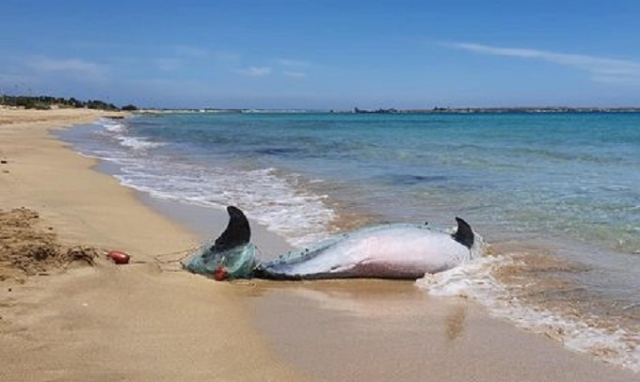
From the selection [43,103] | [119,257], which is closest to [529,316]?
[119,257]

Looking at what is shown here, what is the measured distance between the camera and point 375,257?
274 inches

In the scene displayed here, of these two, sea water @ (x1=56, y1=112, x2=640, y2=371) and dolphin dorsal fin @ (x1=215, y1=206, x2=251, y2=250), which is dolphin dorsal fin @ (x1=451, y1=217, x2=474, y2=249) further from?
dolphin dorsal fin @ (x1=215, y1=206, x2=251, y2=250)

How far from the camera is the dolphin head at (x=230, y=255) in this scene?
6590mm

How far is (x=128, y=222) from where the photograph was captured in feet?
31.0

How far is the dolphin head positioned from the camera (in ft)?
21.6

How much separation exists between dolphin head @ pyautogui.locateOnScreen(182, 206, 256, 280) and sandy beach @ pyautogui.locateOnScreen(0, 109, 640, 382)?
0.18 metres

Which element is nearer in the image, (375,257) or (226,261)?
(226,261)

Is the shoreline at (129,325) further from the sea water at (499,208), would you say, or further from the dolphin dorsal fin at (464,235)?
the dolphin dorsal fin at (464,235)

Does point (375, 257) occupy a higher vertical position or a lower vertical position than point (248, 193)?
higher

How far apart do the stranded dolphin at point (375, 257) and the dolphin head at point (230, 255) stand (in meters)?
0.17

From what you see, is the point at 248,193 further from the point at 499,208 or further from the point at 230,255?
the point at 230,255

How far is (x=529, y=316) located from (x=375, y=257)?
1842mm

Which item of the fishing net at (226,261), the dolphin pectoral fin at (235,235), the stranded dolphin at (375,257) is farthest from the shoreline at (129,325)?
the stranded dolphin at (375,257)

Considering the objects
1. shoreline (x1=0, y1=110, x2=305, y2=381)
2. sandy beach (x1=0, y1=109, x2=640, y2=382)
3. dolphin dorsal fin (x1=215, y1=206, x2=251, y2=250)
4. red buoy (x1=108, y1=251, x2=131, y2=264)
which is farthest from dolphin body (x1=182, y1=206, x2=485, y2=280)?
red buoy (x1=108, y1=251, x2=131, y2=264)
